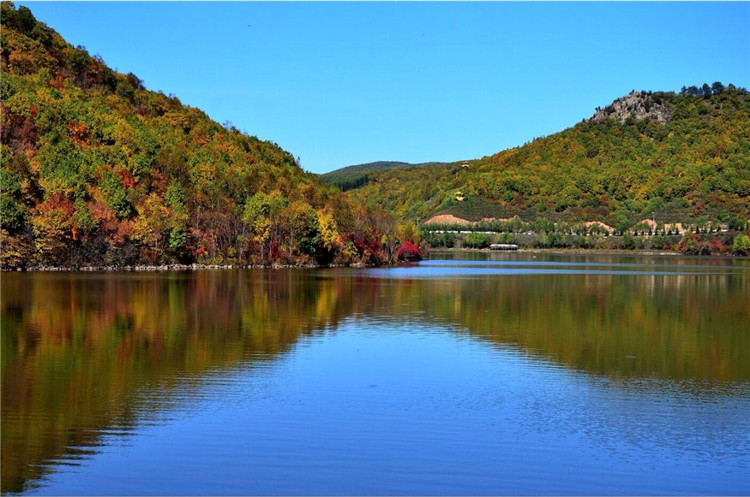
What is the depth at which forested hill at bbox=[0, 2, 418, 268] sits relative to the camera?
78.2m

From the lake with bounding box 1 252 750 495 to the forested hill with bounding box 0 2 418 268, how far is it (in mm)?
34612

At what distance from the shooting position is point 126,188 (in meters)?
90.5

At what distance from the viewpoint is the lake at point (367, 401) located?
16.0 meters

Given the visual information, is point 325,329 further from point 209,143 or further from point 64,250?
point 209,143

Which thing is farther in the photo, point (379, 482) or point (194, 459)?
point (194, 459)

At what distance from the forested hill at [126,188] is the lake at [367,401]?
34.6 m

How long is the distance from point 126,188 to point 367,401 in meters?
73.0

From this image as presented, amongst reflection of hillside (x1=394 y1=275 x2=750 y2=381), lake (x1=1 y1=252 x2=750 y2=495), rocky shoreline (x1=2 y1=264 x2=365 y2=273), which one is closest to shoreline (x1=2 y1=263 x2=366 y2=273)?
rocky shoreline (x1=2 y1=264 x2=365 y2=273)

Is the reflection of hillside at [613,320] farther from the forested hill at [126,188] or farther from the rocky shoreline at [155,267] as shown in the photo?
the forested hill at [126,188]

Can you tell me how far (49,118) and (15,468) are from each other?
265 ft

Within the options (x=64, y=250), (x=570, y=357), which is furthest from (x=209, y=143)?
(x=570, y=357)

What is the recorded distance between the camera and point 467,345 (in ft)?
107

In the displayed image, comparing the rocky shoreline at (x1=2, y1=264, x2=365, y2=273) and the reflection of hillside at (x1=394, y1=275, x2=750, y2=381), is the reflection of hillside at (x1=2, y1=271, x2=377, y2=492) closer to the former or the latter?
the reflection of hillside at (x1=394, y1=275, x2=750, y2=381)

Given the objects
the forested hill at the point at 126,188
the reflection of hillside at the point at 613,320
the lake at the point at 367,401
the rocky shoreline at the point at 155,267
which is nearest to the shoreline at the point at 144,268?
the rocky shoreline at the point at 155,267
